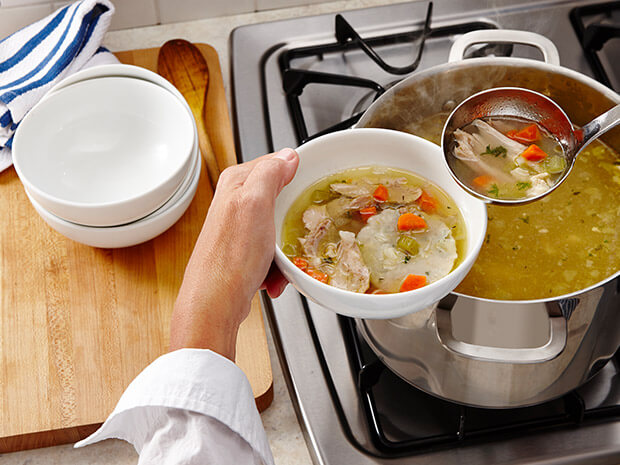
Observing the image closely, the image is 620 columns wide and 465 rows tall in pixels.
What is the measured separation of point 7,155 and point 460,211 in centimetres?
71

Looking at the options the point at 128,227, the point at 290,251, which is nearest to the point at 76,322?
the point at 128,227

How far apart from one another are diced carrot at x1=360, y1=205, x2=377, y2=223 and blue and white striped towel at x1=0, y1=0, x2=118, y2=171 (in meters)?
0.59

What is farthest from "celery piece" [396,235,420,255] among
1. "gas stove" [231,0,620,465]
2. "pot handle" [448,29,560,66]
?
"pot handle" [448,29,560,66]

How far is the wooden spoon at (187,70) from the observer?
1130 mm

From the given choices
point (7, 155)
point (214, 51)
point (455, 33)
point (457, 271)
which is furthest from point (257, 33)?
point (457, 271)

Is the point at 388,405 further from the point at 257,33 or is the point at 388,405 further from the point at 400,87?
the point at 257,33

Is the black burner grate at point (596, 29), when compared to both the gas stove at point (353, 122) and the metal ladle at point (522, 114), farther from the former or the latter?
the metal ladle at point (522, 114)

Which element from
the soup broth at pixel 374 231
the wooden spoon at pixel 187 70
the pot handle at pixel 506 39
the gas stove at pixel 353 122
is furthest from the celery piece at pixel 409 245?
the wooden spoon at pixel 187 70

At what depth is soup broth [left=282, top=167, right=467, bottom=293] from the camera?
2.35ft

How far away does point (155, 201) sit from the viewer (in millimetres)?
940

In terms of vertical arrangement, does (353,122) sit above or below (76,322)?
above

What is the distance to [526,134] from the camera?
0.90m

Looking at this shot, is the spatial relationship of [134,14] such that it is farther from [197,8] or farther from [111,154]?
[111,154]

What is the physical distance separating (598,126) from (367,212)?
0.29 m
